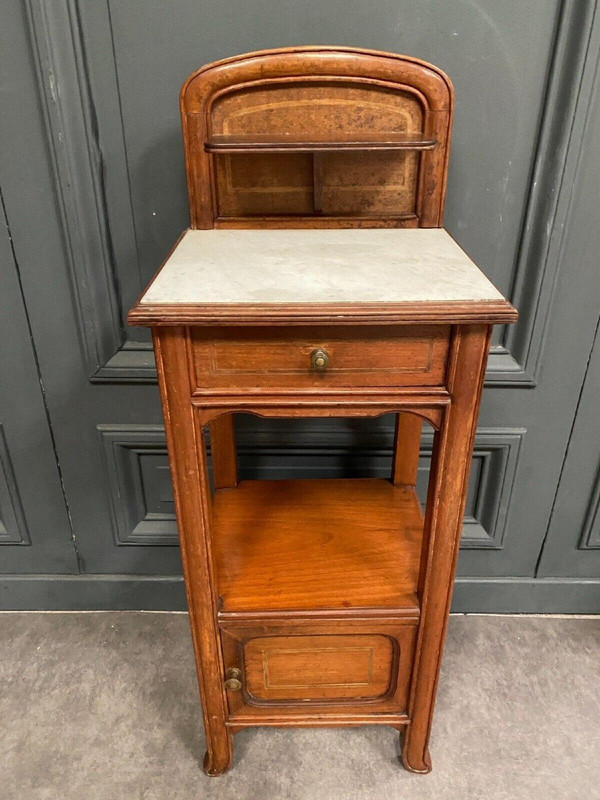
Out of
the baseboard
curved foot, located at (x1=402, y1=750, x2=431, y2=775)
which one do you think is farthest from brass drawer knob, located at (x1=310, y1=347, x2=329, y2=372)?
the baseboard

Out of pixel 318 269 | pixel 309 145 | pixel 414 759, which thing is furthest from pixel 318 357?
pixel 414 759

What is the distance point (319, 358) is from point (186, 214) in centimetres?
63

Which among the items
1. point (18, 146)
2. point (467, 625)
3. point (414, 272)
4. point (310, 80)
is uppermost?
point (310, 80)

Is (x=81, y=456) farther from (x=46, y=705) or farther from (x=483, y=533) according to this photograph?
(x=483, y=533)

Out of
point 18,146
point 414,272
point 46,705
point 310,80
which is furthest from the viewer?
point 46,705

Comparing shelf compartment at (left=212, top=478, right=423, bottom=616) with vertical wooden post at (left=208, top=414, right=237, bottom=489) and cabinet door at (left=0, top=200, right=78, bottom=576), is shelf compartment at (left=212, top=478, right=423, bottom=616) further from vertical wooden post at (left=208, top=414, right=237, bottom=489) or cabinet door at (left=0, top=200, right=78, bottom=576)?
cabinet door at (left=0, top=200, right=78, bottom=576)

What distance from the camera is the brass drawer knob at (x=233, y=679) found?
127 cm

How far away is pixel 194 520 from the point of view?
3.55ft

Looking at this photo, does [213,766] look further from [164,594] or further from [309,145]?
[309,145]

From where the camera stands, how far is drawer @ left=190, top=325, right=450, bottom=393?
36.4 inches

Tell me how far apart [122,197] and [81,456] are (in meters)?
0.69

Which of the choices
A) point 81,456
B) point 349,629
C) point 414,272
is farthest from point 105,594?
point 414,272

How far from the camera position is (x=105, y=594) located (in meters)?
1.81

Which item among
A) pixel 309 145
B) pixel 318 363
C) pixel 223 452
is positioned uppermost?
pixel 309 145
